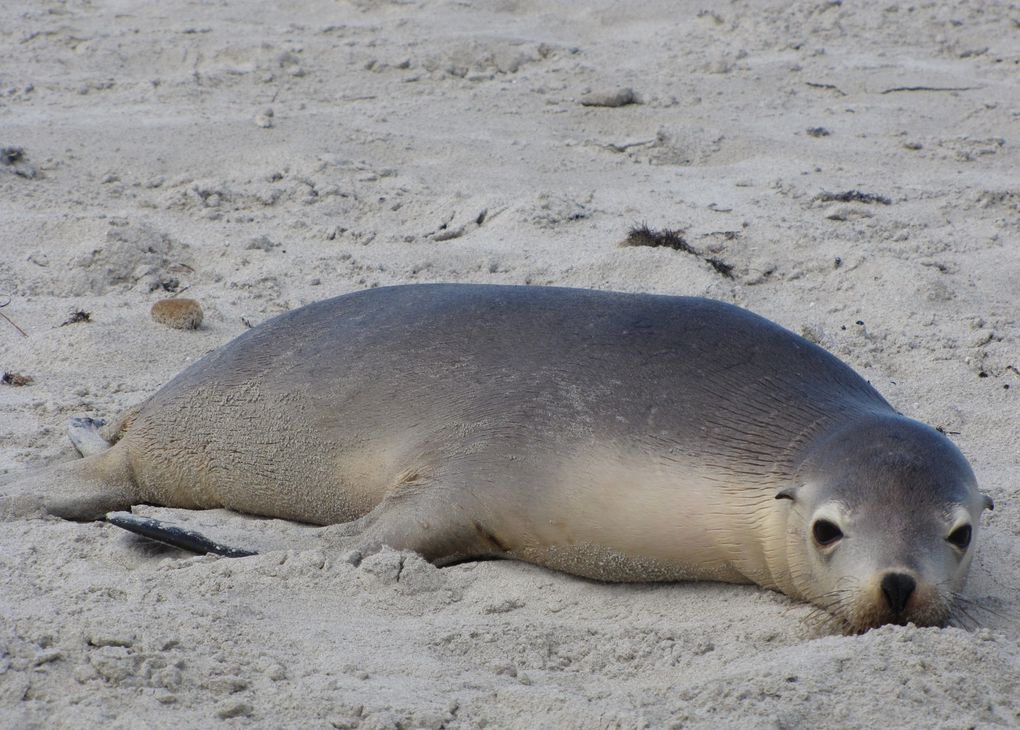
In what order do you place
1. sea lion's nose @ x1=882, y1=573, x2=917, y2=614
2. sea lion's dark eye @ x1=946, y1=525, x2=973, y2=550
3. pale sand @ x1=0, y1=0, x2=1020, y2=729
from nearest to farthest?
pale sand @ x1=0, y1=0, x2=1020, y2=729, sea lion's nose @ x1=882, y1=573, x2=917, y2=614, sea lion's dark eye @ x1=946, y1=525, x2=973, y2=550

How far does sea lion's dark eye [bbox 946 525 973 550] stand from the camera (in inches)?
108

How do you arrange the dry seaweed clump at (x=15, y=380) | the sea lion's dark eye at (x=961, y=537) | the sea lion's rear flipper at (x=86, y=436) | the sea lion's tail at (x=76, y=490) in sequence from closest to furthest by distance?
1. the sea lion's dark eye at (x=961, y=537)
2. the sea lion's tail at (x=76, y=490)
3. the sea lion's rear flipper at (x=86, y=436)
4. the dry seaweed clump at (x=15, y=380)

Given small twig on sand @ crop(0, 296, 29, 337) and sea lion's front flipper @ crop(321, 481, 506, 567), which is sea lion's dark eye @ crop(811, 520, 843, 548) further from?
small twig on sand @ crop(0, 296, 29, 337)

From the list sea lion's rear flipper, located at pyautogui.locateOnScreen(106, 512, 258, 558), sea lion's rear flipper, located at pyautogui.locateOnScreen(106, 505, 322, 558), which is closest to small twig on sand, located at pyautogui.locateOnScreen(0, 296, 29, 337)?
sea lion's rear flipper, located at pyautogui.locateOnScreen(106, 505, 322, 558)

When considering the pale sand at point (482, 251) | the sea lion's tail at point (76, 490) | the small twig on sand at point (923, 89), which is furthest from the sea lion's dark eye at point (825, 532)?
the small twig on sand at point (923, 89)

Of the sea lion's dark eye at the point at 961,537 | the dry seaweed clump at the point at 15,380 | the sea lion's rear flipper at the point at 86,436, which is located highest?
the sea lion's dark eye at the point at 961,537

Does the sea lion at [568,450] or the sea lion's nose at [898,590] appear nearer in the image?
the sea lion's nose at [898,590]

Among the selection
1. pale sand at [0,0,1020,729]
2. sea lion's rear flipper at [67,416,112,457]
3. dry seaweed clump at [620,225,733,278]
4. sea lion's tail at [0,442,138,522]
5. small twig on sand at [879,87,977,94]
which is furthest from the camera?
small twig on sand at [879,87,977,94]

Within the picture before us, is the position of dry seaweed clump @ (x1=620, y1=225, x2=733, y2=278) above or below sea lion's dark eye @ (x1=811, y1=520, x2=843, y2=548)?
below

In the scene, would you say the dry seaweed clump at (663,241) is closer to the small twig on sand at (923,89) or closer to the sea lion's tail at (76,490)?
the sea lion's tail at (76,490)

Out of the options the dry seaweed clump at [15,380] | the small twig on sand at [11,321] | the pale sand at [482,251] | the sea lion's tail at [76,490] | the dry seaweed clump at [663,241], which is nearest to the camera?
the pale sand at [482,251]

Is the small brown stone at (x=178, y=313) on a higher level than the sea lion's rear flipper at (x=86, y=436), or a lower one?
higher

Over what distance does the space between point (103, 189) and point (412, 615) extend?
147 inches

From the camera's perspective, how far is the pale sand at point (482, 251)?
2412 millimetres
